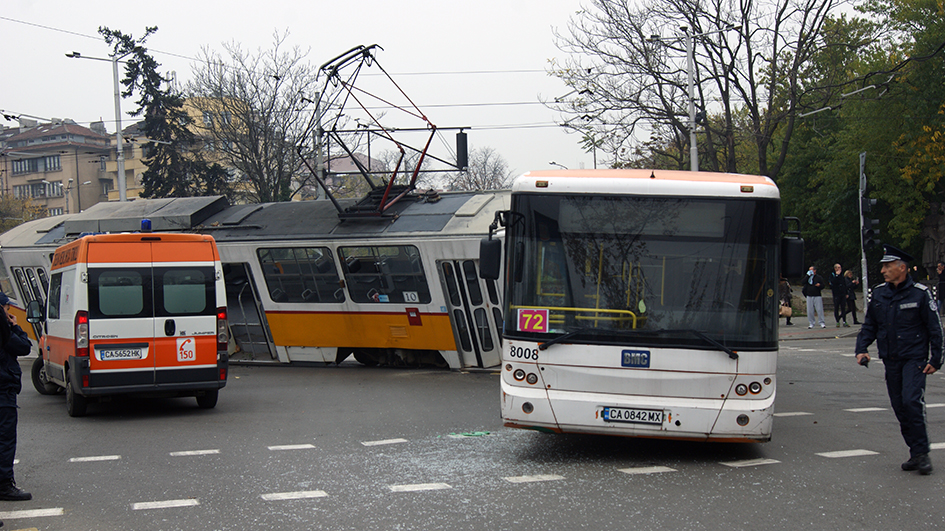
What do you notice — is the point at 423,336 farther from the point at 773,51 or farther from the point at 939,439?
the point at 773,51

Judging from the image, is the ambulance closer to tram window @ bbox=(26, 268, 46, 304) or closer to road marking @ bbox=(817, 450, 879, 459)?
road marking @ bbox=(817, 450, 879, 459)

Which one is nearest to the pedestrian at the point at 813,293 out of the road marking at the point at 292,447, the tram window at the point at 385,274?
the tram window at the point at 385,274

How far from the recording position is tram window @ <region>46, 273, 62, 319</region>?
11796mm

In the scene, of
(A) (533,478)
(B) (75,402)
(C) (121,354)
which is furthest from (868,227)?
(B) (75,402)

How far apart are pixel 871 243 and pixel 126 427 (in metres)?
17.3

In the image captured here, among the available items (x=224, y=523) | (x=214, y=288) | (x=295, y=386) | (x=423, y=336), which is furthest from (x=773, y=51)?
(x=224, y=523)

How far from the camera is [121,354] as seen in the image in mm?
10805

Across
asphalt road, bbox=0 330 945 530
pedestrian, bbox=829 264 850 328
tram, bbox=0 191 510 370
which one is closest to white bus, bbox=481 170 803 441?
asphalt road, bbox=0 330 945 530

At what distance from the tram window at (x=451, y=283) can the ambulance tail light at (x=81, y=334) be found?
597 centimetres

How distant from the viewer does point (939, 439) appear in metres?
8.55

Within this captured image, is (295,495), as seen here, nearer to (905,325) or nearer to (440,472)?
(440,472)

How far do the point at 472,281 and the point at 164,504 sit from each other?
343 inches

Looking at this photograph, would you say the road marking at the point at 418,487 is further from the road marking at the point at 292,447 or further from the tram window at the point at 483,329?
the tram window at the point at 483,329

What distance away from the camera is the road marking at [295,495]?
6.56m
